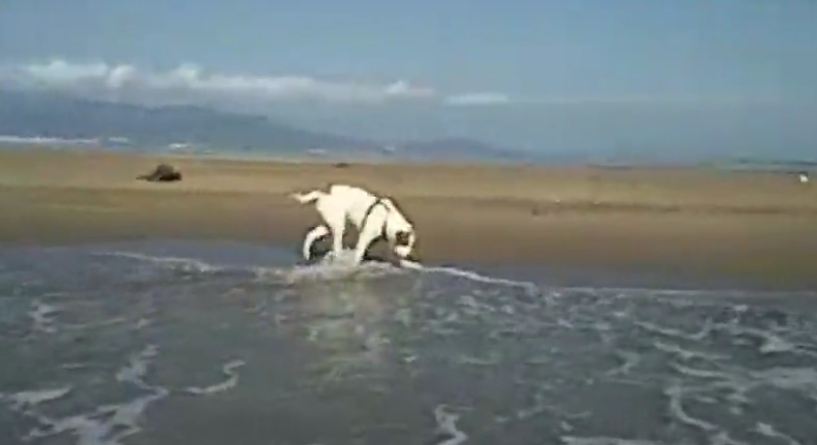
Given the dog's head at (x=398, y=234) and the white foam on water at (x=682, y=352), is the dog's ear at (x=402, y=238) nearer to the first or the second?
the dog's head at (x=398, y=234)

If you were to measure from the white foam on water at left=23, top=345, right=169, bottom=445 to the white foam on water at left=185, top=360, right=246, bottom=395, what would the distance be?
8.6 inches

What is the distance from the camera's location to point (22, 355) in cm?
991

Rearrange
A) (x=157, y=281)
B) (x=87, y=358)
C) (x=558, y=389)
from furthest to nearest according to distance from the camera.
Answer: (x=157, y=281) < (x=87, y=358) < (x=558, y=389)

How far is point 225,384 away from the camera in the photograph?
29.9 ft

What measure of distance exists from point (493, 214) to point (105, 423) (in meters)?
16.6

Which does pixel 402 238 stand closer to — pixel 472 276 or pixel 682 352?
Answer: pixel 472 276

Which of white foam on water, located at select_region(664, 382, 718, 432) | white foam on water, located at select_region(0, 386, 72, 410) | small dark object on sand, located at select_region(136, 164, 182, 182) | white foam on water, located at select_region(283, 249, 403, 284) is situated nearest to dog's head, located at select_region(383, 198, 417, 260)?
white foam on water, located at select_region(283, 249, 403, 284)

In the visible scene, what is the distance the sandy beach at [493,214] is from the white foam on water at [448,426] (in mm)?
8354

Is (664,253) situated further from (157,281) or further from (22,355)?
Result: (22,355)

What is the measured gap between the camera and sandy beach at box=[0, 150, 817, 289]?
708 inches

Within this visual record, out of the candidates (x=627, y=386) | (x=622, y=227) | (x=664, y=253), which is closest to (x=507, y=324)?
(x=627, y=386)

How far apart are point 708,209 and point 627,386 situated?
17904 mm

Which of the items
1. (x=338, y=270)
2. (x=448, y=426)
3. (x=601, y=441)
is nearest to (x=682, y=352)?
(x=601, y=441)

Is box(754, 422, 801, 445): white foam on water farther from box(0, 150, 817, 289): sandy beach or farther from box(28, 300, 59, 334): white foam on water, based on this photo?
box(0, 150, 817, 289): sandy beach
